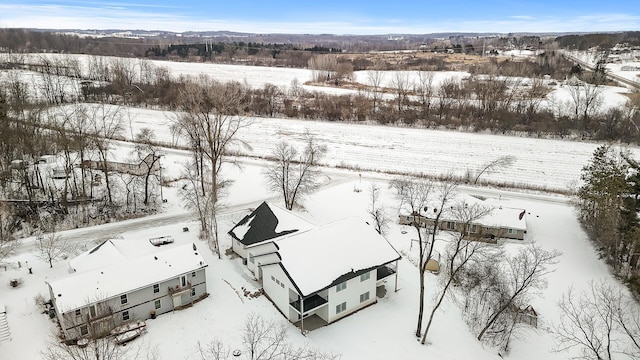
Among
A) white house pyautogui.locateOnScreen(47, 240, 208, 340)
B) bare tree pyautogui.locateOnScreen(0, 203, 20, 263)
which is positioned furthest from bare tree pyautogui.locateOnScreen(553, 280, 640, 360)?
bare tree pyautogui.locateOnScreen(0, 203, 20, 263)

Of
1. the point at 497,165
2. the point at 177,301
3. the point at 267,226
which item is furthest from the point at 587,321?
the point at 497,165

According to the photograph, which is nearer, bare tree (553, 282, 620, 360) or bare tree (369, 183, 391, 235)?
bare tree (553, 282, 620, 360)

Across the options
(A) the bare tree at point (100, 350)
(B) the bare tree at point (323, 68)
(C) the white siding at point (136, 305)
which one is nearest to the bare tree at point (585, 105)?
(B) the bare tree at point (323, 68)

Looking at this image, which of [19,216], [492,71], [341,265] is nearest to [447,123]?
[492,71]

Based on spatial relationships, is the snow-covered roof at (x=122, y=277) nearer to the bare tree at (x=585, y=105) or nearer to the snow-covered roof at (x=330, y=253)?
the snow-covered roof at (x=330, y=253)

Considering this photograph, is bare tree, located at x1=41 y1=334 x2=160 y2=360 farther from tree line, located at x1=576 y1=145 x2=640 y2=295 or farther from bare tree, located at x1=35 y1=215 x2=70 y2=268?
tree line, located at x1=576 y1=145 x2=640 y2=295

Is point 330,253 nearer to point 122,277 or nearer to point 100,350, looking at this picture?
point 122,277

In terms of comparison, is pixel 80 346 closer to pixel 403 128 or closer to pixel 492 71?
pixel 403 128
